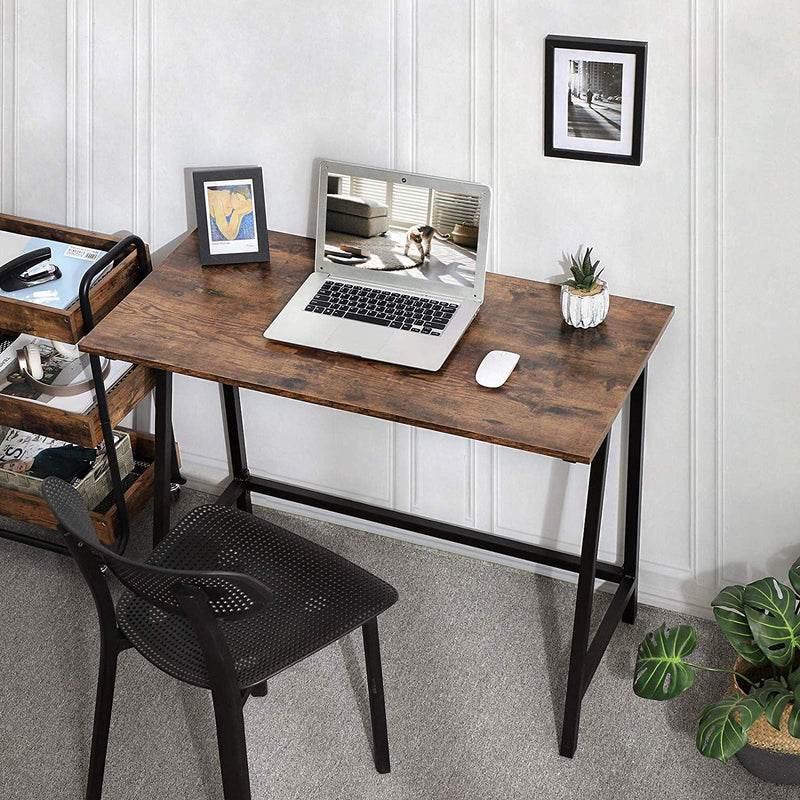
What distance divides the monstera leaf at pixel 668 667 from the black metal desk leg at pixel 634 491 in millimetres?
372

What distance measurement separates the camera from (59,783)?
2.21 metres

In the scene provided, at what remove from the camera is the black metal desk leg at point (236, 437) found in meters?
2.73

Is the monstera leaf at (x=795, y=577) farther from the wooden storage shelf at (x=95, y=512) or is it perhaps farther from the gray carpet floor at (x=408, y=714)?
the wooden storage shelf at (x=95, y=512)

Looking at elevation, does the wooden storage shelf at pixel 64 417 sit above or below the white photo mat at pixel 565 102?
below

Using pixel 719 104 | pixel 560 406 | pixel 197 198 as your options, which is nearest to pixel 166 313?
pixel 197 198

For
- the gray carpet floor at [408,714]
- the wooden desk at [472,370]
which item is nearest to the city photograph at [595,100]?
Answer: the wooden desk at [472,370]

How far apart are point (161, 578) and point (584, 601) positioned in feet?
3.05

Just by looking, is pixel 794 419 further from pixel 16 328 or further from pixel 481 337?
pixel 16 328

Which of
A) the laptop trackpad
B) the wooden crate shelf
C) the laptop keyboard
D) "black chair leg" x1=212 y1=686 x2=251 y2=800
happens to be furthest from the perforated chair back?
the wooden crate shelf

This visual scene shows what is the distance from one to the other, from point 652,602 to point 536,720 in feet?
1.55

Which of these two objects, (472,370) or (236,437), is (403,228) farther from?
(236,437)

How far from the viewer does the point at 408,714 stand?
236cm

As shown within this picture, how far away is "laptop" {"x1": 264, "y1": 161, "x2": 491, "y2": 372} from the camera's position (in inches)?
84.1

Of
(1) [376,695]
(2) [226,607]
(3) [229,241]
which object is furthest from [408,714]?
(3) [229,241]
